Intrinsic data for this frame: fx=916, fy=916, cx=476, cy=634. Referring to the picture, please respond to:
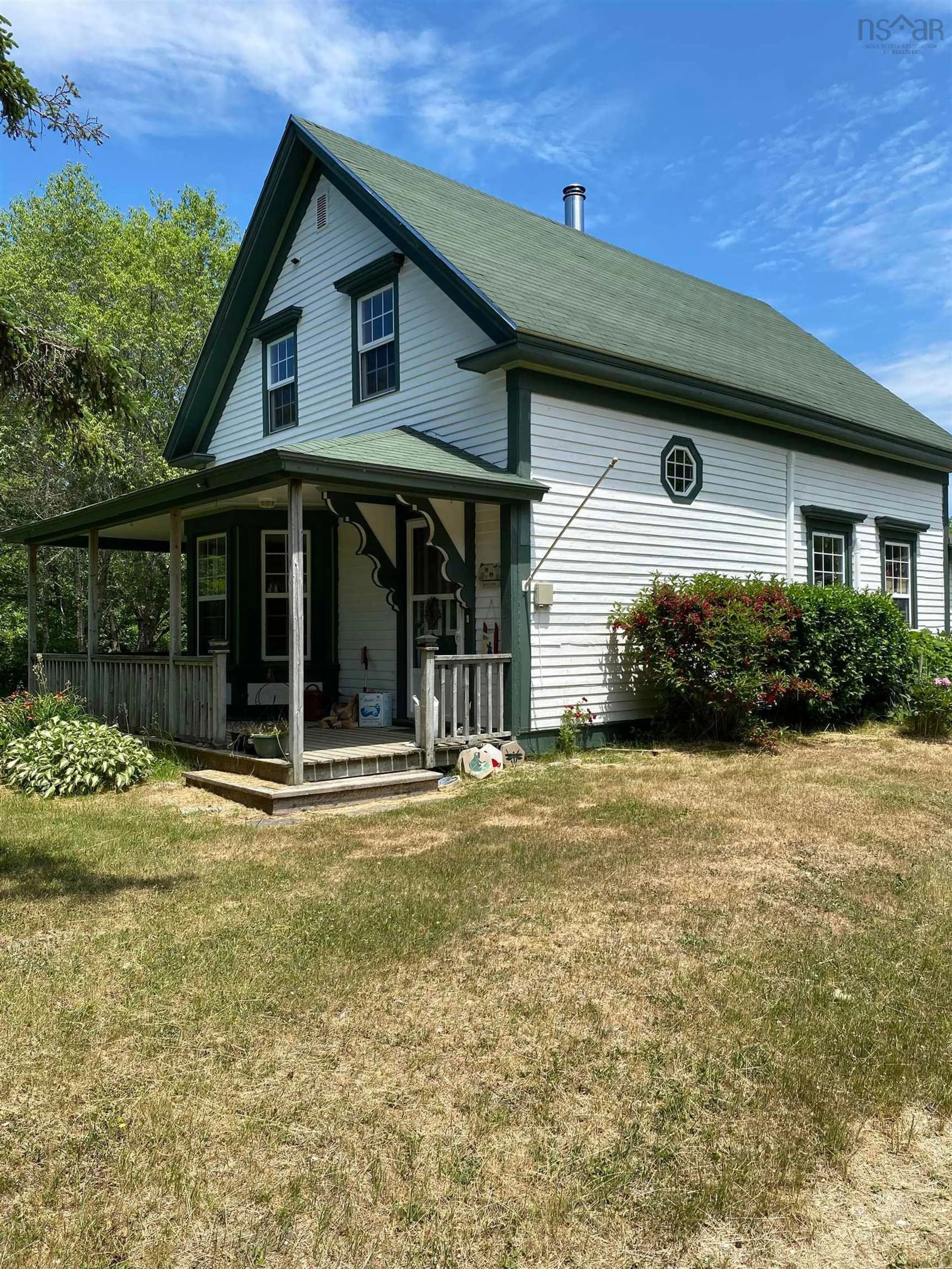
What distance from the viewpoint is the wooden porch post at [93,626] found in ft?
38.4

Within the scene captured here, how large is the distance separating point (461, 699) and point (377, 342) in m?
5.43

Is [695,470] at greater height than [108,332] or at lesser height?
lesser

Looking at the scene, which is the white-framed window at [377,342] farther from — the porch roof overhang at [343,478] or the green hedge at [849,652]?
the green hedge at [849,652]

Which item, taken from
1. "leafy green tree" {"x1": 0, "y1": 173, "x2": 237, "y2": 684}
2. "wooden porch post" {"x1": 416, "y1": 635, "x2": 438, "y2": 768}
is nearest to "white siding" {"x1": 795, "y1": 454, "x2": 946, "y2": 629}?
"wooden porch post" {"x1": 416, "y1": 635, "x2": 438, "y2": 768}

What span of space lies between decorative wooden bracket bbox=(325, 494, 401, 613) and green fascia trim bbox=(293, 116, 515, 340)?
2530mm

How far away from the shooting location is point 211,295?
24.5 m

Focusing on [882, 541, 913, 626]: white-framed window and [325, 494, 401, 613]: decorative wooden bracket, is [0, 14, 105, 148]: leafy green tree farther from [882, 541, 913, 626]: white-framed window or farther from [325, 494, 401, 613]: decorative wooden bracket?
[882, 541, 913, 626]: white-framed window

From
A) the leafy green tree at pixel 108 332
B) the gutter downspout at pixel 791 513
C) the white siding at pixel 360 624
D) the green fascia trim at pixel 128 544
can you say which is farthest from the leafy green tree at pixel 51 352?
the leafy green tree at pixel 108 332

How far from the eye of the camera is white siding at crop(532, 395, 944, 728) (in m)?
10.3

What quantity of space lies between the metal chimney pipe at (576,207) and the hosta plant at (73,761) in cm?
1291

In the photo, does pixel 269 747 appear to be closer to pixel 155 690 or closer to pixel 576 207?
pixel 155 690

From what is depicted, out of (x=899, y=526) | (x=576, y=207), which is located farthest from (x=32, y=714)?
(x=899, y=526)

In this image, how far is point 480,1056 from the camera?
341 cm

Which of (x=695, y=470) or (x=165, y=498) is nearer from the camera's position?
(x=165, y=498)
